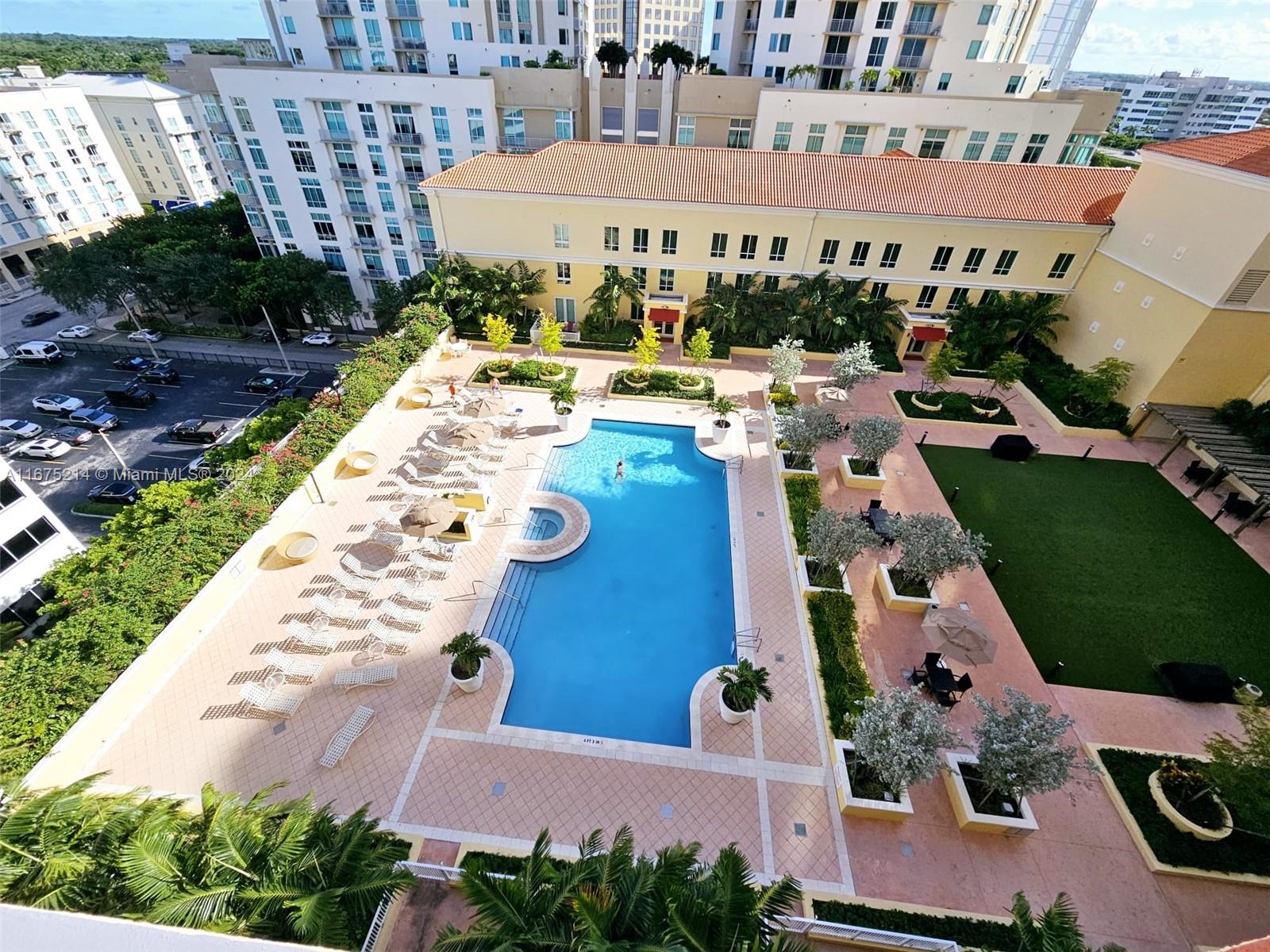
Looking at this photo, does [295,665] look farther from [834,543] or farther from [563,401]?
[834,543]

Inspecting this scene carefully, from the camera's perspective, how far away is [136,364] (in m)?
40.3

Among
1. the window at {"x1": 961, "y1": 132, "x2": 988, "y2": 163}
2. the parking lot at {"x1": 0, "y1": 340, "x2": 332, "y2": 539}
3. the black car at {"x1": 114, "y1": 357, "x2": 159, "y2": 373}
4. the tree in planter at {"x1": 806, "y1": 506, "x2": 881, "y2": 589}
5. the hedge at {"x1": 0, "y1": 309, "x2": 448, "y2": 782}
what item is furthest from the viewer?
the window at {"x1": 961, "y1": 132, "x2": 988, "y2": 163}

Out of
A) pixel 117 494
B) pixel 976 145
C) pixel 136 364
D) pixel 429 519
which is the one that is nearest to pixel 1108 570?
pixel 429 519

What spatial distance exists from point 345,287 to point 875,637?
4807cm

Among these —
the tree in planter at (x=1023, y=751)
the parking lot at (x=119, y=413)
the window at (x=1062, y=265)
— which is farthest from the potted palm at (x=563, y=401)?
the window at (x=1062, y=265)

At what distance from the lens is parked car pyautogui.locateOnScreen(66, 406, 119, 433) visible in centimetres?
3353

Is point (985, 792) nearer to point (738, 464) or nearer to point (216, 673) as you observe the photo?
point (738, 464)

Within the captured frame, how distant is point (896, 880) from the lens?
12.1 metres

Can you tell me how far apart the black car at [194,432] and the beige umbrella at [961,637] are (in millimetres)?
39460

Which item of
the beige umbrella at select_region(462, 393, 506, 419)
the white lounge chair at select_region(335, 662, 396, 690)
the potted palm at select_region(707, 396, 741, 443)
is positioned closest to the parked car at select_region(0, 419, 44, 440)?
the beige umbrella at select_region(462, 393, 506, 419)

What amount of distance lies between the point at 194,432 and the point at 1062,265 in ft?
172

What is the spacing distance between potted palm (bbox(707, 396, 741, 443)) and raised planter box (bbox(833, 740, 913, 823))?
50.5 feet

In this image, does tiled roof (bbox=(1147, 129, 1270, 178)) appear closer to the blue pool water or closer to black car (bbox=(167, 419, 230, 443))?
the blue pool water

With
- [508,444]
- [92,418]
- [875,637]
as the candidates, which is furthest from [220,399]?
[875,637]
